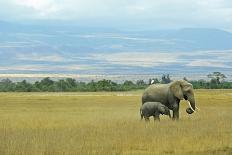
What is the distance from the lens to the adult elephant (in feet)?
95.7

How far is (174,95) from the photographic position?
1160 inches

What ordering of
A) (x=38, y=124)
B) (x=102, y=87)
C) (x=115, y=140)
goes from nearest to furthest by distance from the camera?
(x=115, y=140), (x=38, y=124), (x=102, y=87)

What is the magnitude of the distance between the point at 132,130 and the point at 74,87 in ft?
251

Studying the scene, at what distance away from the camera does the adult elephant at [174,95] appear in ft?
95.7

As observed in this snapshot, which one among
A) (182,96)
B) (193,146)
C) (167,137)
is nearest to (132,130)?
(167,137)

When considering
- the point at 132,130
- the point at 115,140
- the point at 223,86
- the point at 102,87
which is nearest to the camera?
the point at 115,140

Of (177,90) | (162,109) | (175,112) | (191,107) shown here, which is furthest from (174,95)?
(162,109)

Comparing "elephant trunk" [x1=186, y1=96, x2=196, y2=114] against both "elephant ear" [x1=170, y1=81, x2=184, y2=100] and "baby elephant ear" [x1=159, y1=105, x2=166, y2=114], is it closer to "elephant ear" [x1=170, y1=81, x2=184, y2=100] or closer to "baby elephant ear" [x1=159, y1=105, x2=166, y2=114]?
"elephant ear" [x1=170, y1=81, x2=184, y2=100]

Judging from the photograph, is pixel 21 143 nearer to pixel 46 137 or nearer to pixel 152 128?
pixel 46 137

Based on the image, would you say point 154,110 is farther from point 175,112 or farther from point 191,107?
point 191,107

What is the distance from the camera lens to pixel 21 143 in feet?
57.2

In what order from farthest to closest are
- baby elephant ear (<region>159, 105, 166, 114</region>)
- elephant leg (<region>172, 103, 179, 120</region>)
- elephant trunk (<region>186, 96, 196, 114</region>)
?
elephant trunk (<region>186, 96, 196, 114</region>) < elephant leg (<region>172, 103, 179, 120</region>) < baby elephant ear (<region>159, 105, 166, 114</region>)

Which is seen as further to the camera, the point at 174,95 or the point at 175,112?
the point at 174,95

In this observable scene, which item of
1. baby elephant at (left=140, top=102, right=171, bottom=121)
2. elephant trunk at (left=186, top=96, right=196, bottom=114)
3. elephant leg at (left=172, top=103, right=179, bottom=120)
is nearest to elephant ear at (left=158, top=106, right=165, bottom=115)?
baby elephant at (left=140, top=102, right=171, bottom=121)
